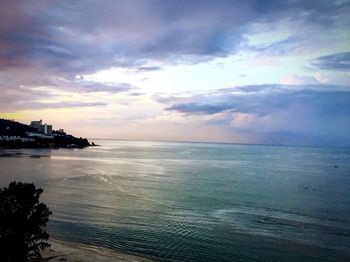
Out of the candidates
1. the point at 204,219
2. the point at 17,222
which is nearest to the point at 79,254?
the point at 17,222

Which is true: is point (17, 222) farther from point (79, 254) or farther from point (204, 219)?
point (204, 219)

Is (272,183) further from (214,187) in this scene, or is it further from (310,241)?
(310,241)

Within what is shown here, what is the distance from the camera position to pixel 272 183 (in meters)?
115

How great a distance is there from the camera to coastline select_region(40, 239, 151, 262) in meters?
41.7

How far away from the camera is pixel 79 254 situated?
143ft

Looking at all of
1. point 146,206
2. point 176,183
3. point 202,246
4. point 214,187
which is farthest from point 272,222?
point 176,183

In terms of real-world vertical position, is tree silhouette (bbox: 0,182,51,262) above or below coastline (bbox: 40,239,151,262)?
above

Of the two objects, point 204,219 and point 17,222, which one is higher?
point 17,222

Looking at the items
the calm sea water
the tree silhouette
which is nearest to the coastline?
the calm sea water

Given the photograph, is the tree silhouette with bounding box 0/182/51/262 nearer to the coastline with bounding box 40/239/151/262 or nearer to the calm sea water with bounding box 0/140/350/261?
the coastline with bounding box 40/239/151/262

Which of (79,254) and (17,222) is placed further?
(79,254)

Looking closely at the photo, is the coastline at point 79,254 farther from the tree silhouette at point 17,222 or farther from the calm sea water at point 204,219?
the tree silhouette at point 17,222

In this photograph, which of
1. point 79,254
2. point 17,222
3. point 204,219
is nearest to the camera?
point 17,222

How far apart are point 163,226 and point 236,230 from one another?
1136 cm
